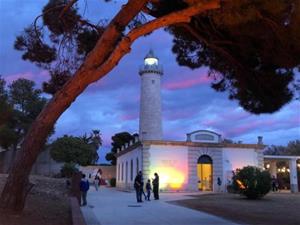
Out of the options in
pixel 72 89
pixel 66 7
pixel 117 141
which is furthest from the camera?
pixel 117 141

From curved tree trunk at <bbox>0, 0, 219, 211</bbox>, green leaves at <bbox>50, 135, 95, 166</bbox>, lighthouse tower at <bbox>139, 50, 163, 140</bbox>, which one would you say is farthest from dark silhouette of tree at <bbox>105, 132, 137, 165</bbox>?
curved tree trunk at <bbox>0, 0, 219, 211</bbox>

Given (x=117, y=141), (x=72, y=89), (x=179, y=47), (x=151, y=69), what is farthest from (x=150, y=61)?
(x=72, y=89)

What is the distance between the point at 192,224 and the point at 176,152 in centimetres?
2551

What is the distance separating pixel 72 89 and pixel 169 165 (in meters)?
27.7

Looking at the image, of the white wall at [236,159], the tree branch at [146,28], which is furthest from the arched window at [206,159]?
the tree branch at [146,28]

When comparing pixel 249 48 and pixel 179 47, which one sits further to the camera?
pixel 179 47

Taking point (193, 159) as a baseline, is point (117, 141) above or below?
above

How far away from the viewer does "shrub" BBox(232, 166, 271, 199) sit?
2586 cm

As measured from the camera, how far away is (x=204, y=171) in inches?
1561

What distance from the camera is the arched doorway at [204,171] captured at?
39.1 metres

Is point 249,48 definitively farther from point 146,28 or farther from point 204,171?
point 204,171

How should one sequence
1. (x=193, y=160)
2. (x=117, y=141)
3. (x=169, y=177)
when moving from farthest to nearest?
1. (x=117, y=141)
2. (x=193, y=160)
3. (x=169, y=177)

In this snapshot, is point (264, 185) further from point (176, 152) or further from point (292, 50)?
point (292, 50)

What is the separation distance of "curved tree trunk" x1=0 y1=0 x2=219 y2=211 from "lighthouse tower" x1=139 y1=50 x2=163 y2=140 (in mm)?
35751
